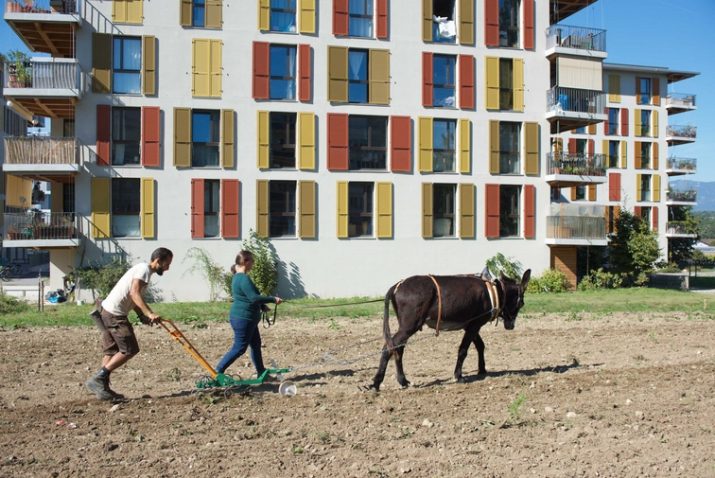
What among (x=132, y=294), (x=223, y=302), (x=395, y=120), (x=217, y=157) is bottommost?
(x=223, y=302)

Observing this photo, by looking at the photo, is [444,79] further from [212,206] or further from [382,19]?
[212,206]

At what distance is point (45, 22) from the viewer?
26.0 metres

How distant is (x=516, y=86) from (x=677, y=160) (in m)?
36.8

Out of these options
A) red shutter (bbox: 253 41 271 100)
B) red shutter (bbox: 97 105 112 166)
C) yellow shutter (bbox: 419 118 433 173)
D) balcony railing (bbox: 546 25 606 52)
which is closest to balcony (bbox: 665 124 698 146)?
balcony railing (bbox: 546 25 606 52)

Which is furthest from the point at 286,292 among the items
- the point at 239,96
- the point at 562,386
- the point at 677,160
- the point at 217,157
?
the point at 677,160

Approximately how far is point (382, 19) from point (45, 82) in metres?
13.6

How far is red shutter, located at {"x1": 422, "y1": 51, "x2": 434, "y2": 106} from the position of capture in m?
30.0

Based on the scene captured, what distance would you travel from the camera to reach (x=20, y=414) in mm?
8602

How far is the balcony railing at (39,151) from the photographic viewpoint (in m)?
25.9

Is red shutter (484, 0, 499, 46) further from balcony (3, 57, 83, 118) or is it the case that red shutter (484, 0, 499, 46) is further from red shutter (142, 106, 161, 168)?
balcony (3, 57, 83, 118)

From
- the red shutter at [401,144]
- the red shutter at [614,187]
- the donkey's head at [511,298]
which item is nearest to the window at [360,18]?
the red shutter at [401,144]

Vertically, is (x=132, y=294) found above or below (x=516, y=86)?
below

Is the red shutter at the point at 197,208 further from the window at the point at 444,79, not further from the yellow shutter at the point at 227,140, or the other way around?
the window at the point at 444,79

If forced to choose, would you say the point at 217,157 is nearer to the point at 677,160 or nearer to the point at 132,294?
the point at 132,294
